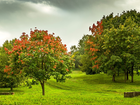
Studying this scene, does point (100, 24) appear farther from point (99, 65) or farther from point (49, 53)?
point (49, 53)

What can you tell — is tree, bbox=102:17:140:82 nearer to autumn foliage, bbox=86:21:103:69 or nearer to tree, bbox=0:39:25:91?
autumn foliage, bbox=86:21:103:69

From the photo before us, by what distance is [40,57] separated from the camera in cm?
1662

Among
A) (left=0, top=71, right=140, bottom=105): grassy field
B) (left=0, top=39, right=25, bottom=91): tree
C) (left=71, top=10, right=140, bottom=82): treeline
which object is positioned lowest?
(left=0, top=71, right=140, bottom=105): grassy field

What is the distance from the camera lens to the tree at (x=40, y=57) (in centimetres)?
1612

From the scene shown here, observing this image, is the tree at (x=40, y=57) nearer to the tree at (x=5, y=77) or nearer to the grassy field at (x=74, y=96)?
the grassy field at (x=74, y=96)

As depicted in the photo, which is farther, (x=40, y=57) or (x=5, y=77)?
(x=5, y=77)

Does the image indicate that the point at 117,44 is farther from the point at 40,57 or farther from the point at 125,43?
the point at 40,57

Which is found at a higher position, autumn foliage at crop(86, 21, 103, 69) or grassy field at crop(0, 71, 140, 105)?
autumn foliage at crop(86, 21, 103, 69)

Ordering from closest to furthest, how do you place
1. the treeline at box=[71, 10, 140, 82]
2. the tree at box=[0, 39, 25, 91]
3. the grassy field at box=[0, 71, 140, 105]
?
the grassy field at box=[0, 71, 140, 105]
the tree at box=[0, 39, 25, 91]
the treeline at box=[71, 10, 140, 82]

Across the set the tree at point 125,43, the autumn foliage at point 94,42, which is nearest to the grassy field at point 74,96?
the tree at point 125,43

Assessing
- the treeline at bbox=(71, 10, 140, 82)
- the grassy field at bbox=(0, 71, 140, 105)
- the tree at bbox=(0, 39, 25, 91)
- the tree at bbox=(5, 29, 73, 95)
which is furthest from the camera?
the treeline at bbox=(71, 10, 140, 82)

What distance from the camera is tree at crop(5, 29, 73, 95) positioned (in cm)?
1612

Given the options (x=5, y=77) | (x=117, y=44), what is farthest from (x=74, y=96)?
(x=117, y=44)

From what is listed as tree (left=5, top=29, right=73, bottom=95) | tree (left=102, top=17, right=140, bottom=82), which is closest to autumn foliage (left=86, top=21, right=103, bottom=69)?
tree (left=102, top=17, right=140, bottom=82)
